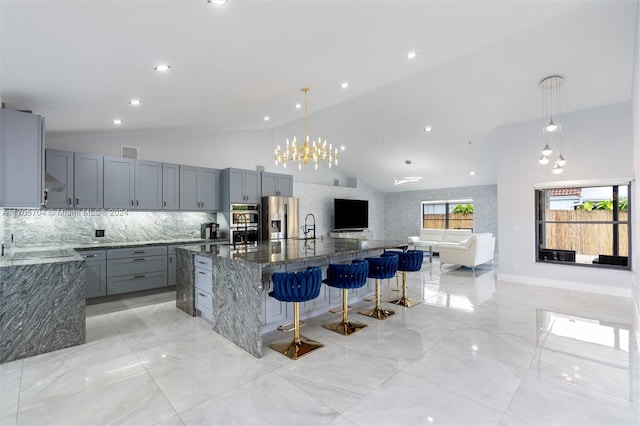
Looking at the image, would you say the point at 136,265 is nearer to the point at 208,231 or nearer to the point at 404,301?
the point at 208,231

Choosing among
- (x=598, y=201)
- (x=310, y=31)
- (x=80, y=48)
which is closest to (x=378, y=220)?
(x=598, y=201)

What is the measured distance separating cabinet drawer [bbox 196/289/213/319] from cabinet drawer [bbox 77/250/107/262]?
5.76 ft

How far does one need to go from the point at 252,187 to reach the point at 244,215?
69 centimetres

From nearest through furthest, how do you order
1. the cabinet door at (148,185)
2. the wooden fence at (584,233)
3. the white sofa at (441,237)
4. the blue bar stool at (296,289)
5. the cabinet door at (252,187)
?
1. the blue bar stool at (296,289)
2. the cabinet door at (148,185)
3. the wooden fence at (584,233)
4. the cabinet door at (252,187)
5. the white sofa at (441,237)

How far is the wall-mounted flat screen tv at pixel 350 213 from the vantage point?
9805 millimetres

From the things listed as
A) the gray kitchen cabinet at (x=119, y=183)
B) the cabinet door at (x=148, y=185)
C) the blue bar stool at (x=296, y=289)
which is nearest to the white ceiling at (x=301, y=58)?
the gray kitchen cabinet at (x=119, y=183)

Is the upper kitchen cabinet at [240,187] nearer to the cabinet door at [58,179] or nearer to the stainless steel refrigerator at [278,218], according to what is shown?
the stainless steel refrigerator at [278,218]

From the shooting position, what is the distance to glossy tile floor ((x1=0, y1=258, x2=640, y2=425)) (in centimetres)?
206

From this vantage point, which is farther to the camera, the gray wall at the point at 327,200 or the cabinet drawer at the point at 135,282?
the gray wall at the point at 327,200

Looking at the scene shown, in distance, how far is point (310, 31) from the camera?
111 inches

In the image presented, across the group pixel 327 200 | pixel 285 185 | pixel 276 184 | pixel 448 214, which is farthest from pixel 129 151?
pixel 448 214

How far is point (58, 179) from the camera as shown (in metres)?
4.43

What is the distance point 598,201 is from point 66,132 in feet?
29.6

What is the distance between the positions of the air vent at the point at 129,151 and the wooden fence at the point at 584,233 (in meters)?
7.76
